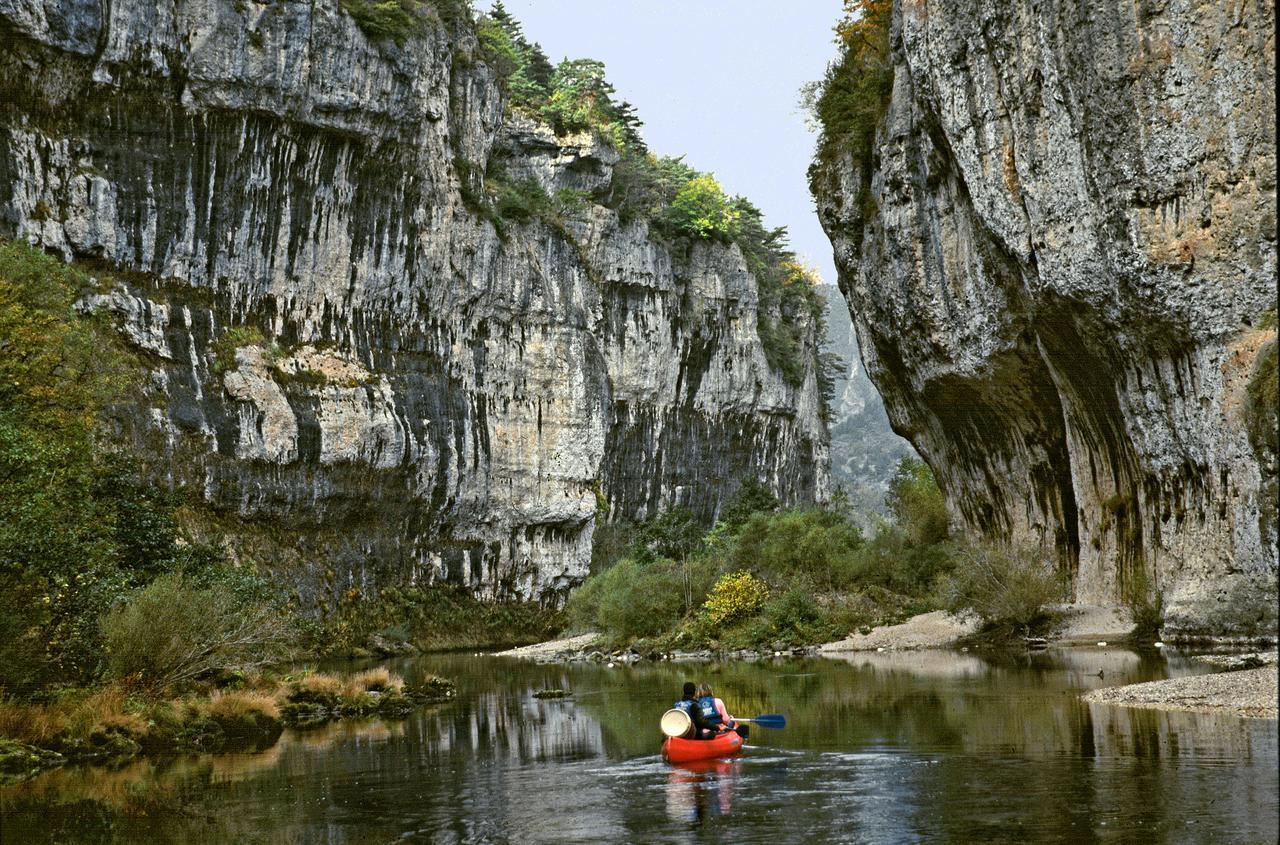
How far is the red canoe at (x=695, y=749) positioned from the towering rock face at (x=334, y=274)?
38973mm

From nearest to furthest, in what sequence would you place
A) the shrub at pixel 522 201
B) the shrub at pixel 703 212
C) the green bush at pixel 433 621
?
the green bush at pixel 433 621 < the shrub at pixel 522 201 < the shrub at pixel 703 212

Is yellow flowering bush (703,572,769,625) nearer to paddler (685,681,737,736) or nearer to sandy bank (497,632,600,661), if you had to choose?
sandy bank (497,632,600,661)

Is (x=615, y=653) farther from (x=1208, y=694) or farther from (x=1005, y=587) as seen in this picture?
(x=1208, y=694)

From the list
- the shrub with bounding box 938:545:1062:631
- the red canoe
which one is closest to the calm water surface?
the red canoe

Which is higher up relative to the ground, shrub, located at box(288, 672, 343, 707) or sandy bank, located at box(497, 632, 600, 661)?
shrub, located at box(288, 672, 343, 707)

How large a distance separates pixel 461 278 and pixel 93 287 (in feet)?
67.6

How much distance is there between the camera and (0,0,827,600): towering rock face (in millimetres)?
52281

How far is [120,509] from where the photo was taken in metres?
33.6

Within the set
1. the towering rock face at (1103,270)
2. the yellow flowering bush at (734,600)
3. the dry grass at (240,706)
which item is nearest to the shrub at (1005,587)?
the towering rock face at (1103,270)

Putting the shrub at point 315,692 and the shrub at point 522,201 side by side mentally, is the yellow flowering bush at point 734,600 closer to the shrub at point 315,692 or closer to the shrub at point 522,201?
the shrub at point 315,692

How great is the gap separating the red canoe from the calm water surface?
308 mm

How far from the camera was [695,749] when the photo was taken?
18828 millimetres

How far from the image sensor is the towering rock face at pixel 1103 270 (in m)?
26.6

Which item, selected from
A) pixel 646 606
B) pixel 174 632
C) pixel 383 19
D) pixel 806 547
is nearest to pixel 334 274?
pixel 383 19
